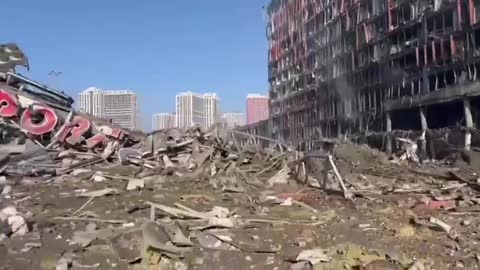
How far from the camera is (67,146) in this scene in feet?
55.1

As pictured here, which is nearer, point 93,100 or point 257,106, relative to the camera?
point 93,100

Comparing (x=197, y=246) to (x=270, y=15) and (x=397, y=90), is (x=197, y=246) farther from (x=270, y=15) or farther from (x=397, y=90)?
(x=270, y=15)

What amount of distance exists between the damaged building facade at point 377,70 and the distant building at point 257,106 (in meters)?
14.2

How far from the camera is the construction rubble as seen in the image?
6773 mm

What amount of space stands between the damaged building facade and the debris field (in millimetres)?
14179

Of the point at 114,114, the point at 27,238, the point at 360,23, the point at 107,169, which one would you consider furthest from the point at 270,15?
the point at 27,238

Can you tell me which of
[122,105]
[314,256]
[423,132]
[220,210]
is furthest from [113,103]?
[314,256]

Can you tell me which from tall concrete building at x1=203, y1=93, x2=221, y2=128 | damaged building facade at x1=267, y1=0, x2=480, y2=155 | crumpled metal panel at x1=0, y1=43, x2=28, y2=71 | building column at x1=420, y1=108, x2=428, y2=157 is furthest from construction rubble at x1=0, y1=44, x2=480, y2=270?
tall concrete building at x1=203, y1=93, x2=221, y2=128

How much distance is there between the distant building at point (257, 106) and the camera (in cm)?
7575

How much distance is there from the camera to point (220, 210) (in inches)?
351

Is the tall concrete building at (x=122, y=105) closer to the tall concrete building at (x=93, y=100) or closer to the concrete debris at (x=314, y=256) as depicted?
the tall concrete building at (x=93, y=100)

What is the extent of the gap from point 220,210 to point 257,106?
67.7m

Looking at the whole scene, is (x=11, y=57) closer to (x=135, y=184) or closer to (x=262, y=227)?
(x=135, y=184)

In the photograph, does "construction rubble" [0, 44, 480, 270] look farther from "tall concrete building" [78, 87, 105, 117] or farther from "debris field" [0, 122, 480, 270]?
"tall concrete building" [78, 87, 105, 117]
